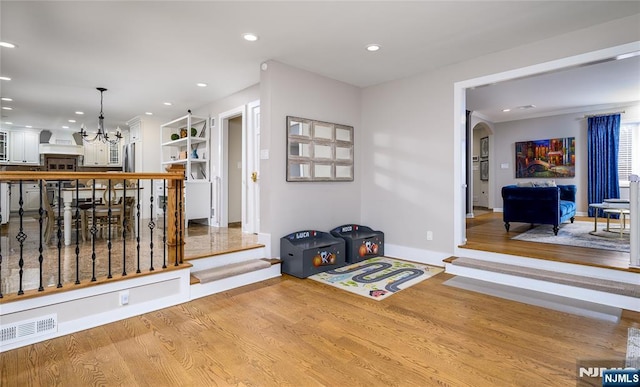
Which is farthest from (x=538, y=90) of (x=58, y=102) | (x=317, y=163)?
(x=58, y=102)

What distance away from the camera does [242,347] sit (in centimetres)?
232

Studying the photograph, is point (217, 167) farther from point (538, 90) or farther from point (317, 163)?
point (538, 90)

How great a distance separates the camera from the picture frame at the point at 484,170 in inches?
372

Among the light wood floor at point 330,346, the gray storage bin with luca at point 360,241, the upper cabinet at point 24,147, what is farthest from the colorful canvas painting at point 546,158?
the upper cabinet at point 24,147

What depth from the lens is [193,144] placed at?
691cm

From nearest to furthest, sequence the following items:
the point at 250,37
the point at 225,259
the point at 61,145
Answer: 1. the point at 250,37
2. the point at 225,259
3. the point at 61,145

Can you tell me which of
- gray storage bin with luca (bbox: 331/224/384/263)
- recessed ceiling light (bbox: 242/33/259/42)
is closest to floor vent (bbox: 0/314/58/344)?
recessed ceiling light (bbox: 242/33/259/42)

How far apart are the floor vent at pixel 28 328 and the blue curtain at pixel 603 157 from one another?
9.72m

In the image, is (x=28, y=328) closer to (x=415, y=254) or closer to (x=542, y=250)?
(x=415, y=254)

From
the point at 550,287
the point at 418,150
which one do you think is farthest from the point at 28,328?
the point at 550,287

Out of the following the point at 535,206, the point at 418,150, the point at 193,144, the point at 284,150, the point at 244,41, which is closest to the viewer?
the point at 244,41

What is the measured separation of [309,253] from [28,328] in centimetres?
260

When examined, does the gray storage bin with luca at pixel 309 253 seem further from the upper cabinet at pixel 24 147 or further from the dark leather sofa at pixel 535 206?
the upper cabinet at pixel 24 147

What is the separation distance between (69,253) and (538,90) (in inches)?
309
